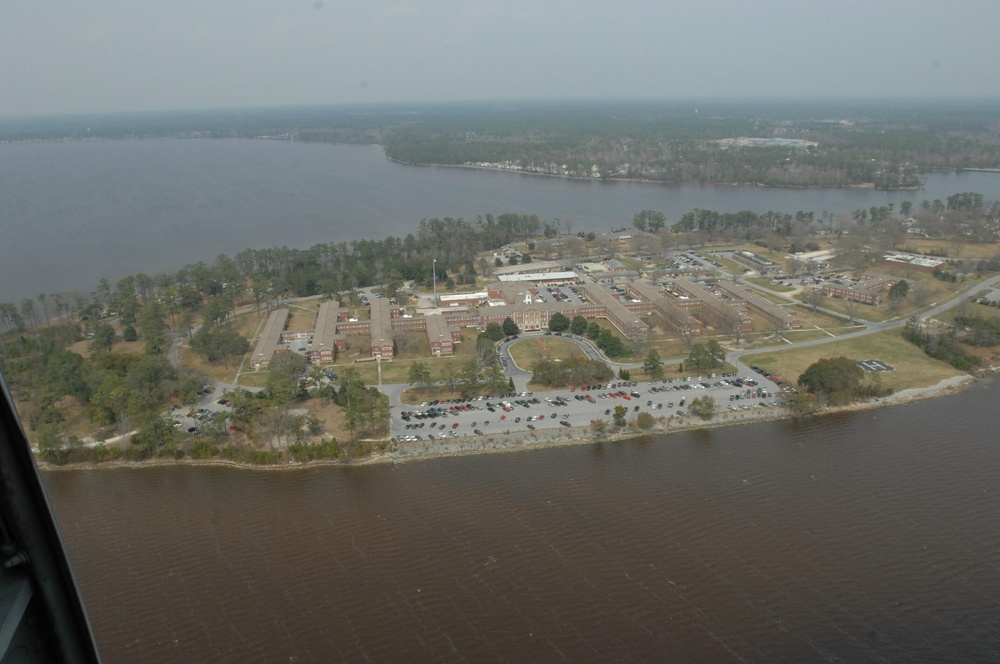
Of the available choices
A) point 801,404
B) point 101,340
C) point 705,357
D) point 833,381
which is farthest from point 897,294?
point 101,340

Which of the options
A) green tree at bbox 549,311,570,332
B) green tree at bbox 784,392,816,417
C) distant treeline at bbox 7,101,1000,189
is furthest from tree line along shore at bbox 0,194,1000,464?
distant treeline at bbox 7,101,1000,189

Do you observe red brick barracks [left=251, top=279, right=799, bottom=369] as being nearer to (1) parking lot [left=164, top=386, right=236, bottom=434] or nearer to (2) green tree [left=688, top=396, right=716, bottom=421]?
(1) parking lot [left=164, top=386, right=236, bottom=434]

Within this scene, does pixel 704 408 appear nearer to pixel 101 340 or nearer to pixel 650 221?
pixel 101 340

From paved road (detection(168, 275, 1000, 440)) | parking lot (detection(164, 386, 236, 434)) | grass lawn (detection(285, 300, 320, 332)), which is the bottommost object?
grass lawn (detection(285, 300, 320, 332))

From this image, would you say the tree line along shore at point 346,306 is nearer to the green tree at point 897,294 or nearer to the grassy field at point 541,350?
the green tree at point 897,294

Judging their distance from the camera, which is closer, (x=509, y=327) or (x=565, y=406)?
(x=565, y=406)

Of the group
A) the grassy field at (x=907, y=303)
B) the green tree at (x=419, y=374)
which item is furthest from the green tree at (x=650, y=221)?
the green tree at (x=419, y=374)

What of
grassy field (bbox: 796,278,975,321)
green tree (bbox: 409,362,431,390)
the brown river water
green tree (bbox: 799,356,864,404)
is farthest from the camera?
grassy field (bbox: 796,278,975,321)
